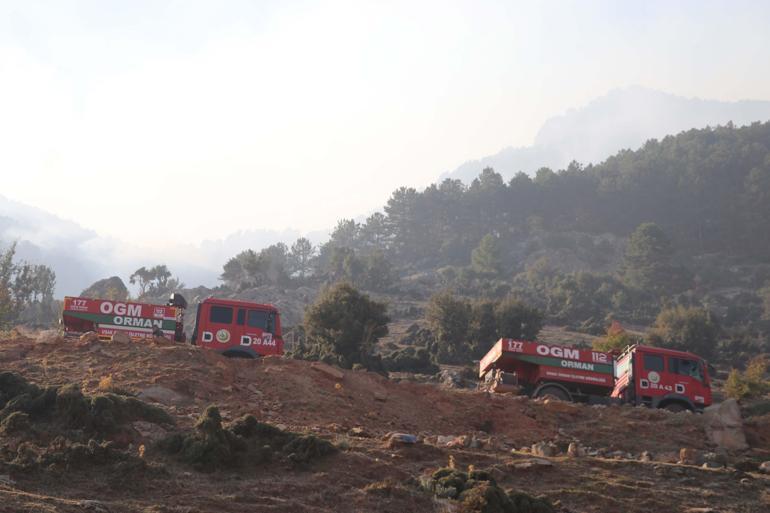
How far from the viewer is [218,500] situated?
15.8 m

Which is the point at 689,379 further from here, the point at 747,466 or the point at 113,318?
the point at 113,318

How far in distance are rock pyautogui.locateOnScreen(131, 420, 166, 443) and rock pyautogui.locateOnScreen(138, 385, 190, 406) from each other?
366 cm

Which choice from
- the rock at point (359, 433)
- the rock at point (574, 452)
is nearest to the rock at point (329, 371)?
the rock at point (359, 433)

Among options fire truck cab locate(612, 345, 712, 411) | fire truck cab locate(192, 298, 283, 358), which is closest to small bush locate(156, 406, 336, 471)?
fire truck cab locate(192, 298, 283, 358)

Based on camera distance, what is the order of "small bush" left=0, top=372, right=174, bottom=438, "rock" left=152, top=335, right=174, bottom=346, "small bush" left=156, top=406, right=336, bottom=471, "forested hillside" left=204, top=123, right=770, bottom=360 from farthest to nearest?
"forested hillside" left=204, top=123, right=770, bottom=360, "rock" left=152, top=335, right=174, bottom=346, "small bush" left=0, top=372, right=174, bottom=438, "small bush" left=156, top=406, right=336, bottom=471

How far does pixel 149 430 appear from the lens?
20.1 meters

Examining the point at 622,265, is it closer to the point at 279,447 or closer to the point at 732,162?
the point at 732,162

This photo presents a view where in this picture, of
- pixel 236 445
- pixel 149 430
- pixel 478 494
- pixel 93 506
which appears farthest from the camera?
pixel 149 430

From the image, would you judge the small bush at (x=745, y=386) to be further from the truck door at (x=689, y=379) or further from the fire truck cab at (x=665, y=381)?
the fire truck cab at (x=665, y=381)

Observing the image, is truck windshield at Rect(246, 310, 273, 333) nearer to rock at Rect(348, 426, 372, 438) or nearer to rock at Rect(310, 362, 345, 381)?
rock at Rect(310, 362, 345, 381)

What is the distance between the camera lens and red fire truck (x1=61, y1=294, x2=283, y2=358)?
109ft

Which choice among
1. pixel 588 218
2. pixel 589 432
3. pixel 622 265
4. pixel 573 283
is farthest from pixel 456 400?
pixel 588 218

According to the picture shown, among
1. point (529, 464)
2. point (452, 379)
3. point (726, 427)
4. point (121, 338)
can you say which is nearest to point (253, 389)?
point (121, 338)

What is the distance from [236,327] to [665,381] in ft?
56.0
